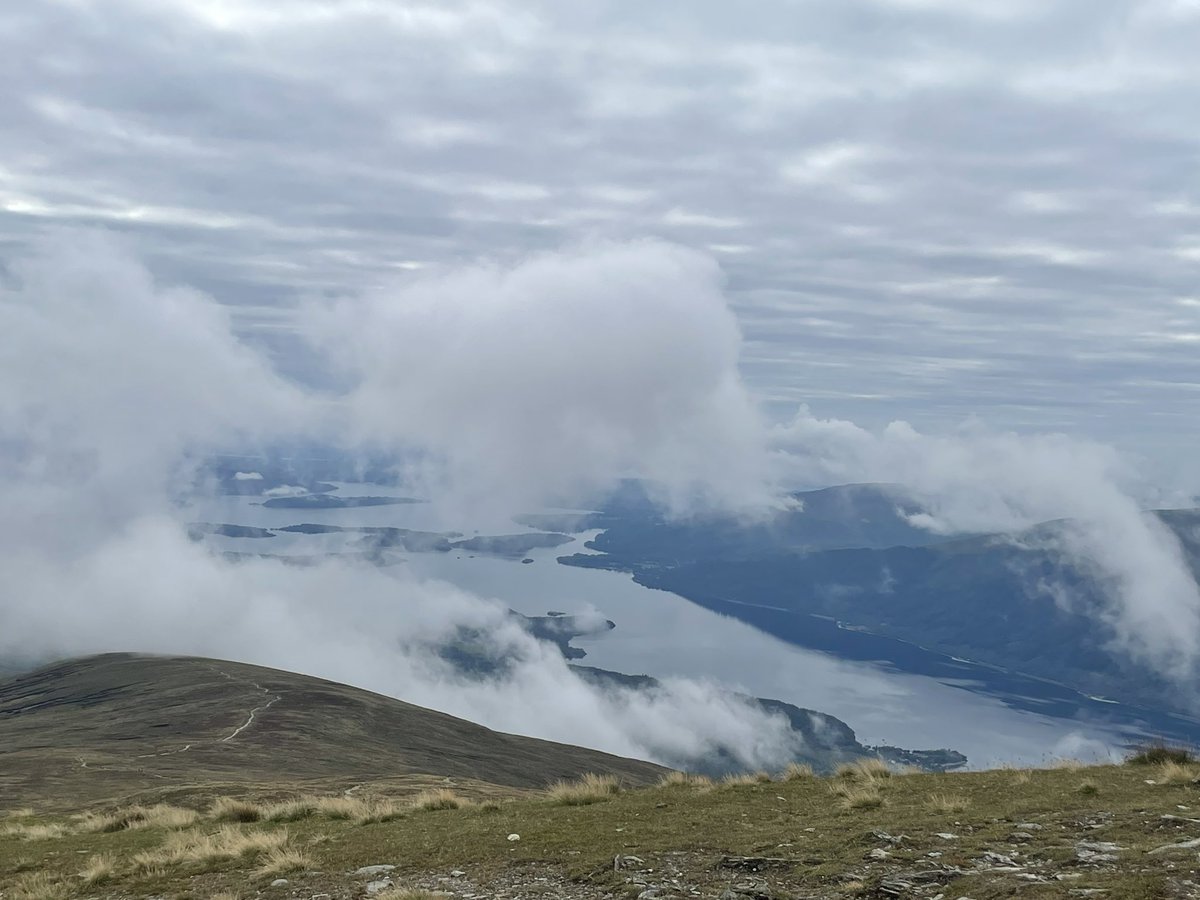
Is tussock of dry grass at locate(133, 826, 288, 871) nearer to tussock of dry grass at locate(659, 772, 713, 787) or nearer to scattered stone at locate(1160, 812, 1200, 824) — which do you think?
tussock of dry grass at locate(659, 772, 713, 787)

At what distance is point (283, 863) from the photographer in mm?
16594

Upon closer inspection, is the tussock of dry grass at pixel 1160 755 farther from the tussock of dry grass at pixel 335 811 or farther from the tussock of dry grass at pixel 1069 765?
the tussock of dry grass at pixel 335 811

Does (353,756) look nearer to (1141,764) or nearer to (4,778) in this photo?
(4,778)

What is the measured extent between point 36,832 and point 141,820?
3.76 meters

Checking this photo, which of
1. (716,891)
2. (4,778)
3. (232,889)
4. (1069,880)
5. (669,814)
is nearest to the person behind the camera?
(1069,880)

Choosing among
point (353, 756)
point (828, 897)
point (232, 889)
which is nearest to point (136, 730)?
point (353, 756)

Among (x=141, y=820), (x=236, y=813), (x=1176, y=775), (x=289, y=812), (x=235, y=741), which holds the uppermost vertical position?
(x=1176, y=775)

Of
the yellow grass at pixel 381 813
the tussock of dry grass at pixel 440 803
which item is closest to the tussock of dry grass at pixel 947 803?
the yellow grass at pixel 381 813

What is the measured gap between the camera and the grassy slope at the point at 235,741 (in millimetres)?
69375

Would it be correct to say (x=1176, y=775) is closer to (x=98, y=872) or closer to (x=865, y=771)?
(x=865, y=771)

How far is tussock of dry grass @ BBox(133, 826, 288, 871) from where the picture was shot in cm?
1844

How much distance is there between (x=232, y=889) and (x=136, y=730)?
5022 inches

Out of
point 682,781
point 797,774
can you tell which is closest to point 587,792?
point 682,781

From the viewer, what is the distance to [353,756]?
9844 cm
